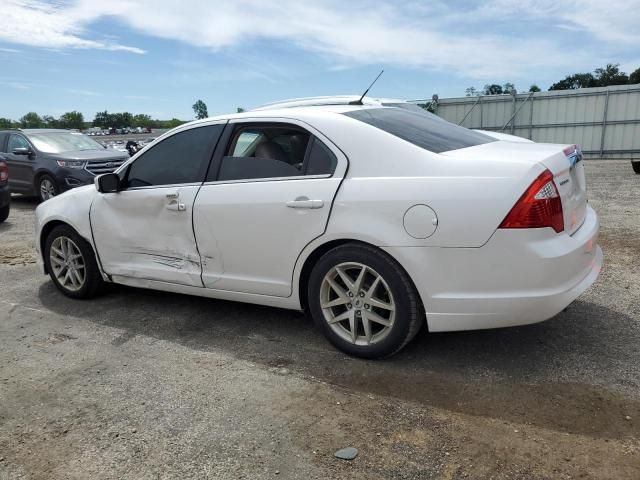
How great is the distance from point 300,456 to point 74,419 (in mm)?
1313

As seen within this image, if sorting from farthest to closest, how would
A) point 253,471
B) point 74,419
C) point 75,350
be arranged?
point 75,350, point 74,419, point 253,471

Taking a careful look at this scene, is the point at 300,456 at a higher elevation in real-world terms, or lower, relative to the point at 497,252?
lower

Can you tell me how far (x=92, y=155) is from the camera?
1106 cm

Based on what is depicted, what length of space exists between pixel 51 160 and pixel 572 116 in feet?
54.1

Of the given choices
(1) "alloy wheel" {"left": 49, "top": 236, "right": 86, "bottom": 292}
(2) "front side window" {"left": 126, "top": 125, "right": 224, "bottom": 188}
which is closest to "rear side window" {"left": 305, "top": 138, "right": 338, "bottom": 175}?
(2) "front side window" {"left": 126, "top": 125, "right": 224, "bottom": 188}

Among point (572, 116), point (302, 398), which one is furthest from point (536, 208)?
point (572, 116)

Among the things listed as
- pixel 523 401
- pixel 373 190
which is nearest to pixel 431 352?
pixel 523 401

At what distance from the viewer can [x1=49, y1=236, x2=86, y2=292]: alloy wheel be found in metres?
4.77

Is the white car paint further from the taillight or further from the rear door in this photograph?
the taillight

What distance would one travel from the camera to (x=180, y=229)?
3945 mm

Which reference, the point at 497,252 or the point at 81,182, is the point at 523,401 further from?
the point at 81,182

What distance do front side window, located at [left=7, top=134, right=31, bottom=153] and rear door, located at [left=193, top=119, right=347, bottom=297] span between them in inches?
377

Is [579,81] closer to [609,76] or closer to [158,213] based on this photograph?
[609,76]

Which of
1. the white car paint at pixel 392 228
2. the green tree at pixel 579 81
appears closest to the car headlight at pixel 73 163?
the white car paint at pixel 392 228
